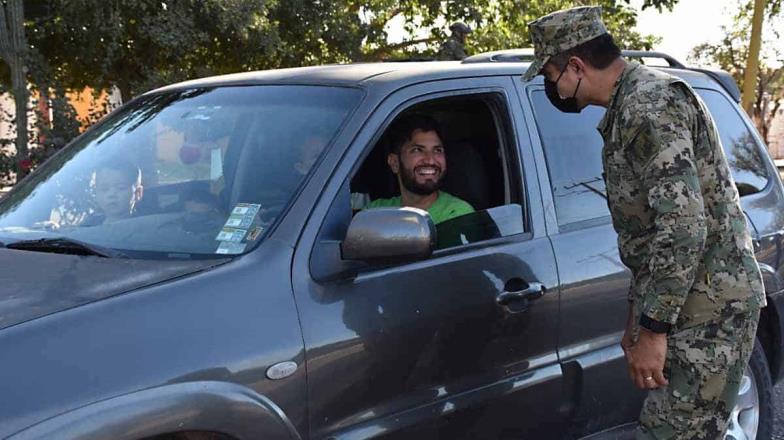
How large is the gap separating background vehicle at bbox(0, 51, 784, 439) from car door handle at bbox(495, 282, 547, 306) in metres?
0.01

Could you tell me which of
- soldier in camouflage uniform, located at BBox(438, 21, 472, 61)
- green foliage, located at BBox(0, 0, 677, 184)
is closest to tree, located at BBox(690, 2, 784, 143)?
green foliage, located at BBox(0, 0, 677, 184)

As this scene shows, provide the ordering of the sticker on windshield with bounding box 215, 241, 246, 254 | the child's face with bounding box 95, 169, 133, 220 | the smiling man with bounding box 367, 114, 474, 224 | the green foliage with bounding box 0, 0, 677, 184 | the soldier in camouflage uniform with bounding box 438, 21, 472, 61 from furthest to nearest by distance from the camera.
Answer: the green foliage with bounding box 0, 0, 677, 184
the soldier in camouflage uniform with bounding box 438, 21, 472, 61
the smiling man with bounding box 367, 114, 474, 224
the child's face with bounding box 95, 169, 133, 220
the sticker on windshield with bounding box 215, 241, 246, 254

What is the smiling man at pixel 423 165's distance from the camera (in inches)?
144

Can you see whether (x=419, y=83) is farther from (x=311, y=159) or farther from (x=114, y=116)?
(x=114, y=116)

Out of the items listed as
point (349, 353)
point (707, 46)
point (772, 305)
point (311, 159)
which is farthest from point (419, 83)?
point (707, 46)

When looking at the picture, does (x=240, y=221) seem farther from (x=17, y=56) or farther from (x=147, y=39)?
(x=147, y=39)

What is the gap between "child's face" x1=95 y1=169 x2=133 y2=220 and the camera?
3033 millimetres

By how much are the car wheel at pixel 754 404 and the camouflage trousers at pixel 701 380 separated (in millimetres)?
1212

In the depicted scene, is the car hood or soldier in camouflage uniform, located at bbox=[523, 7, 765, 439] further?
soldier in camouflage uniform, located at bbox=[523, 7, 765, 439]

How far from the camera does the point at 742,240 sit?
2.86 m

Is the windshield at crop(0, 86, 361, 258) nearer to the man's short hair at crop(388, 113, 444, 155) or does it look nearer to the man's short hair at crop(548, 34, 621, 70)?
the man's short hair at crop(388, 113, 444, 155)

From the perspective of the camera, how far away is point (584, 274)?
11.3ft

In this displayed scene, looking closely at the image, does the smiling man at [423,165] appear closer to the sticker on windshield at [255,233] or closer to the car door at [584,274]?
the car door at [584,274]

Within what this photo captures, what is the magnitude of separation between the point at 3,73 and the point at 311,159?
16.2 meters
